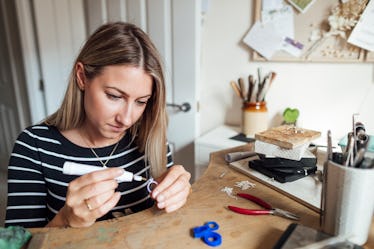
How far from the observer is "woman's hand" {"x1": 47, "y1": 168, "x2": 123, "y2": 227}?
24.4 inches

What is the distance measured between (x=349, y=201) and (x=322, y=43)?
1.11 m

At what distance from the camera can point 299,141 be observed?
0.83 metres

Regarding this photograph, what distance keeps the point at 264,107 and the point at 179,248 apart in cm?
113

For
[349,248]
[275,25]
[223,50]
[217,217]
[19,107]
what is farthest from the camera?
[19,107]

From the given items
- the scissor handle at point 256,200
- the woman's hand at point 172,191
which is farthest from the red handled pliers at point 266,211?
the woman's hand at point 172,191

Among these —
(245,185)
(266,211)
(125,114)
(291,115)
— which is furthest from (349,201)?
(291,115)

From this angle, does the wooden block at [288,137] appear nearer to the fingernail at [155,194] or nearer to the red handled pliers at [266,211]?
the red handled pliers at [266,211]

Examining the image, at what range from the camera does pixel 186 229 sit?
2.11ft

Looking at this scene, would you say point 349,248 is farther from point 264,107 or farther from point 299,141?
point 264,107

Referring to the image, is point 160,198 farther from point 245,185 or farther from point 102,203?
point 245,185

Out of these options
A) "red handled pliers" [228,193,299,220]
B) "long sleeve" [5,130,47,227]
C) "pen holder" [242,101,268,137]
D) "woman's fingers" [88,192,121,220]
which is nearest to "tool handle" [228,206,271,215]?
"red handled pliers" [228,193,299,220]

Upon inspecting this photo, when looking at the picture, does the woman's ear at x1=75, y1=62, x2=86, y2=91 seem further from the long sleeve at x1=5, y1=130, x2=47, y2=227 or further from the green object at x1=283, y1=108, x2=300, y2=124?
the green object at x1=283, y1=108, x2=300, y2=124

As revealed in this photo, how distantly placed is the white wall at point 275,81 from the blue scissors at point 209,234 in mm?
1055

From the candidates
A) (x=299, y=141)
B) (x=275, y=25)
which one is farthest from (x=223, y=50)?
(x=299, y=141)
